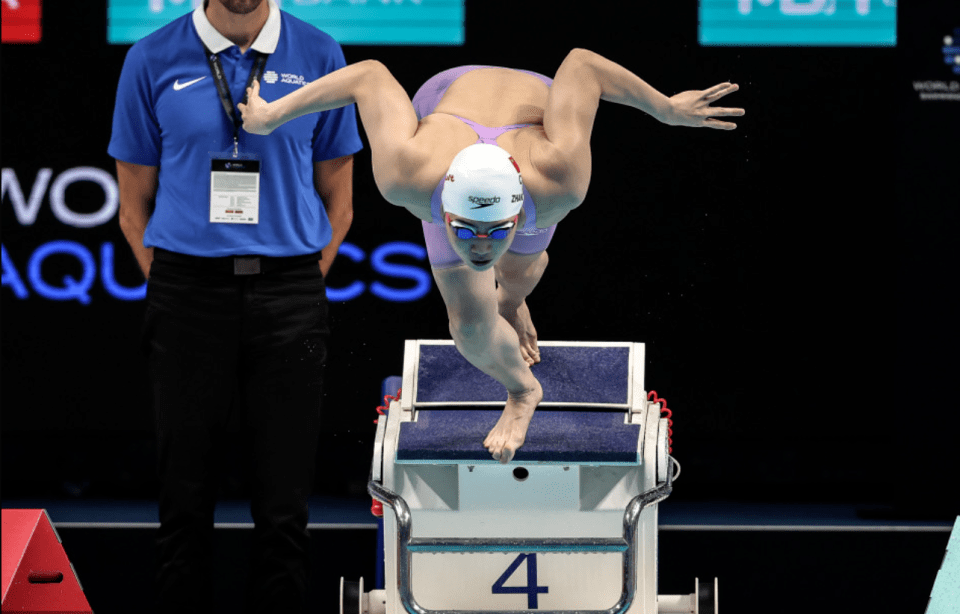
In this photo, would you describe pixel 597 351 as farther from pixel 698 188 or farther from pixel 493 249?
pixel 698 188

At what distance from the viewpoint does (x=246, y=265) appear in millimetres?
3900

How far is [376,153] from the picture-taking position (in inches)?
139

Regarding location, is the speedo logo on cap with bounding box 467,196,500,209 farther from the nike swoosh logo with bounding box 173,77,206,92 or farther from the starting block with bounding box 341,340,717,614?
the nike swoosh logo with bounding box 173,77,206,92

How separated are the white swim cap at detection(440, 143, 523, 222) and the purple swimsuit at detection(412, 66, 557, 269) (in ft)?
0.31

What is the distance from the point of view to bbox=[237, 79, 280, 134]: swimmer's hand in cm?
369

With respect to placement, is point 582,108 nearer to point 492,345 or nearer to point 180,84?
point 492,345

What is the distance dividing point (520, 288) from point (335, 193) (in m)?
0.67

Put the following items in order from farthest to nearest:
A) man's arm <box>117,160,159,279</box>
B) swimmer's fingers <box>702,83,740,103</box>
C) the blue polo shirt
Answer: man's arm <box>117,160,159,279</box> < the blue polo shirt < swimmer's fingers <box>702,83,740,103</box>

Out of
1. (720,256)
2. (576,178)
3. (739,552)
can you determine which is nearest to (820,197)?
(720,256)

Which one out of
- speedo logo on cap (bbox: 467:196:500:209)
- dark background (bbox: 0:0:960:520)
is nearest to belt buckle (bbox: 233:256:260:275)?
speedo logo on cap (bbox: 467:196:500:209)

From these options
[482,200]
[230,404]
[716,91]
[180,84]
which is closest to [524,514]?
[230,404]

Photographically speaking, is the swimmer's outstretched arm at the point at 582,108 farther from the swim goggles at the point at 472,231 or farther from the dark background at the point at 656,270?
the dark background at the point at 656,270

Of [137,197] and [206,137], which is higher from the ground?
[206,137]

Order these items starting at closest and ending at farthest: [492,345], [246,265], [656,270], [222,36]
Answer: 1. [492,345]
2. [246,265]
3. [222,36]
4. [656,270]
